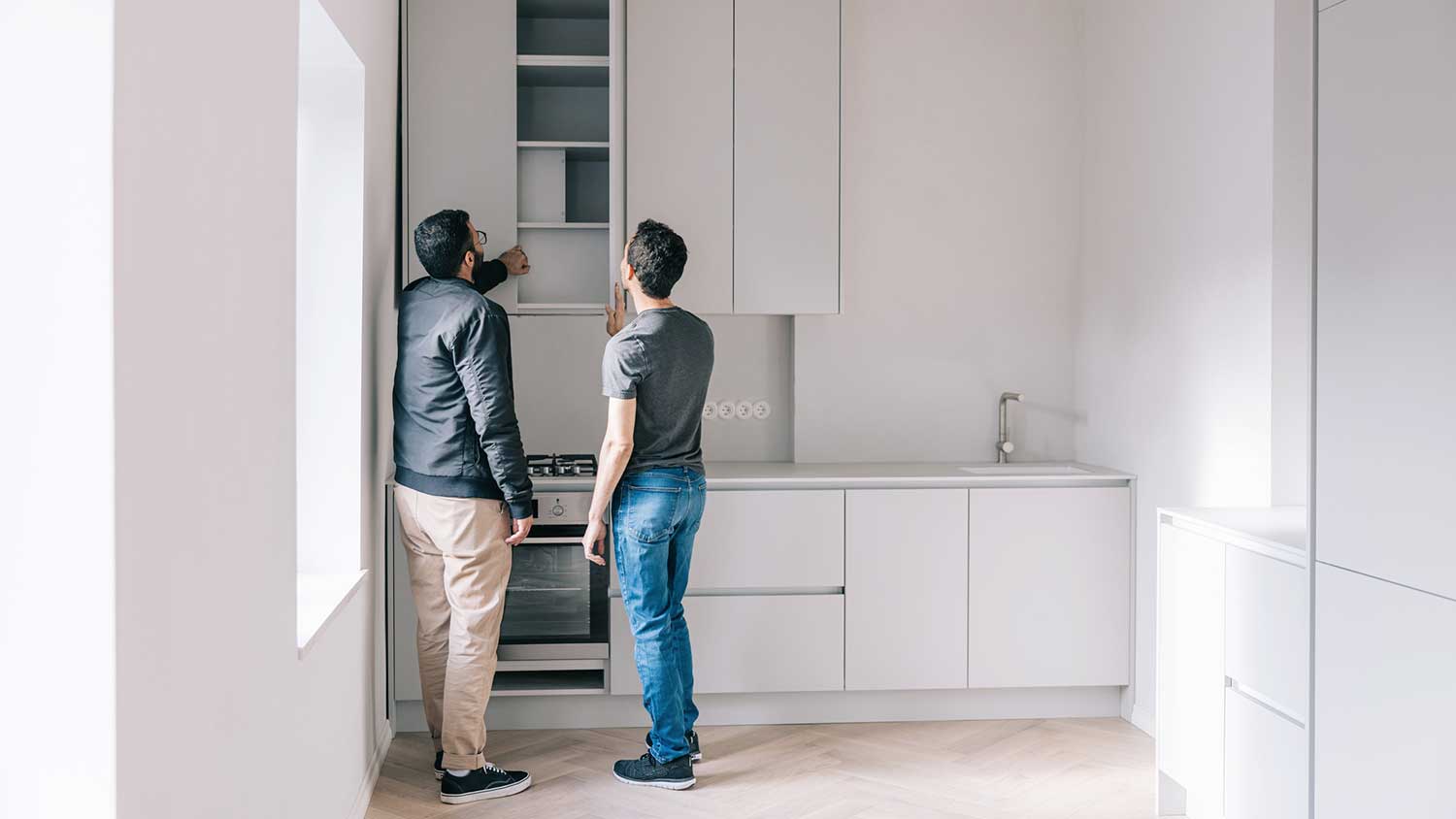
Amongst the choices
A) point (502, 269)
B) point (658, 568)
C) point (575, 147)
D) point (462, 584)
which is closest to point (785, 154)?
point (575, 147)

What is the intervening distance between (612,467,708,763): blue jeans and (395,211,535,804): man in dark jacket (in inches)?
12.1

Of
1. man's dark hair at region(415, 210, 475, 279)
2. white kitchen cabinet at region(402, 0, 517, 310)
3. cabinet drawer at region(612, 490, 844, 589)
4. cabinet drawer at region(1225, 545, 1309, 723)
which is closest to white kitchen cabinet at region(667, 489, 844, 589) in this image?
cabinet drawer at region(612, 490, 844, 589)

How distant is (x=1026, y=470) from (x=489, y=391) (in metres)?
2.02

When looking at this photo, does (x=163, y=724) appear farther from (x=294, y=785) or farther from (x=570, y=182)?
(x=570, y=182)

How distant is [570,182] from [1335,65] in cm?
264

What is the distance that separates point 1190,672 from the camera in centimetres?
284

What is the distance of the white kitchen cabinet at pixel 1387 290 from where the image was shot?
189 cm

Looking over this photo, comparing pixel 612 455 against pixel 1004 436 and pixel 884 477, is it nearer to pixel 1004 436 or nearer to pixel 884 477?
pixel 884 477

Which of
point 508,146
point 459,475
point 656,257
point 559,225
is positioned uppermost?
point 508,146

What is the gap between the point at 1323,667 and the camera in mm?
2227

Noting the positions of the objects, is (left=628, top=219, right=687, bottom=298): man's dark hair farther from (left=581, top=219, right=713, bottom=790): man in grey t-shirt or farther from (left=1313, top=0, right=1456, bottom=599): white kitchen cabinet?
(left=1313, top=0, right=1456, bottom=599): white kitchen cabinet

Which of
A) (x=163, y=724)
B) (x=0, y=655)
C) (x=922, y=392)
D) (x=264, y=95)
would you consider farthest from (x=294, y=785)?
(x=922, y=392)

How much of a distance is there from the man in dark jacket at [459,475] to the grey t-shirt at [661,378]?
32 cm

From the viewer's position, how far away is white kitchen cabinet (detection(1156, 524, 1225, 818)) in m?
2.71
